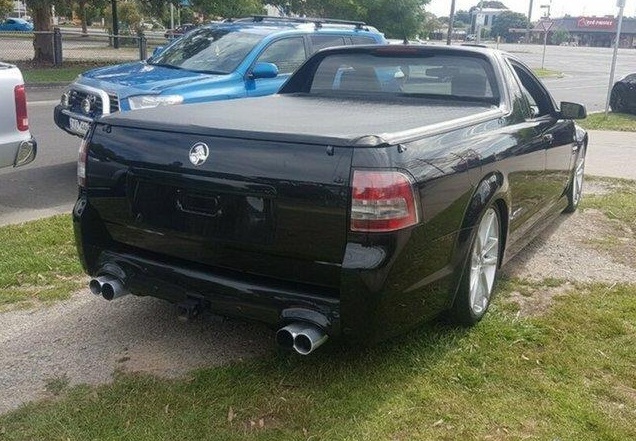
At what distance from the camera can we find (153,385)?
3.38 meters

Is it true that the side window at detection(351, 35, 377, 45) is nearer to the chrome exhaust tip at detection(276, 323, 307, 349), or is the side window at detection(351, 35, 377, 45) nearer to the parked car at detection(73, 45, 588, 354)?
the parked car at detection(73, 45, 588, 354)

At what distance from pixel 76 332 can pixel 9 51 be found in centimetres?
2334

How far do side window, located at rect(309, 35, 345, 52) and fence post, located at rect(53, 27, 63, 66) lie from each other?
620 inches

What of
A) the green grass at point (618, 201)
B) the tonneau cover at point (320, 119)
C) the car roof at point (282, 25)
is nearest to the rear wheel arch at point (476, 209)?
the tonneau cover at point (320, 119)

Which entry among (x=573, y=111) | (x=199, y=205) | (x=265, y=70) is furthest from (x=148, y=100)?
(x=199, y=205)

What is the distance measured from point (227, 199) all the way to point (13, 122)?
355 cm

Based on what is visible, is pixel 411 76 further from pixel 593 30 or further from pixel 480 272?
pixel 593 30

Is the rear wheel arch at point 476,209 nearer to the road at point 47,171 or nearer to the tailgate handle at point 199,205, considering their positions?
the tailgate handle at point 199,205

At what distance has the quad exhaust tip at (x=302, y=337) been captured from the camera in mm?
3072

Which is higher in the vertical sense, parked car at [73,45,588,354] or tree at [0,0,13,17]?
tree at [0,0,13,17]

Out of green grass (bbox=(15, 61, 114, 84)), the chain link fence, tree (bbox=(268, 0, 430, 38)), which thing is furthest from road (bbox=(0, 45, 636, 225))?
tree (bbox=(268, 0, 430, 38))

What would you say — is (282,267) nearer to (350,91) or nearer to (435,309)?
(435,309)

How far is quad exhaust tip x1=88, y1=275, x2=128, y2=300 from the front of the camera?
11.8 feet

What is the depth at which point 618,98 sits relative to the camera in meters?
17.7
